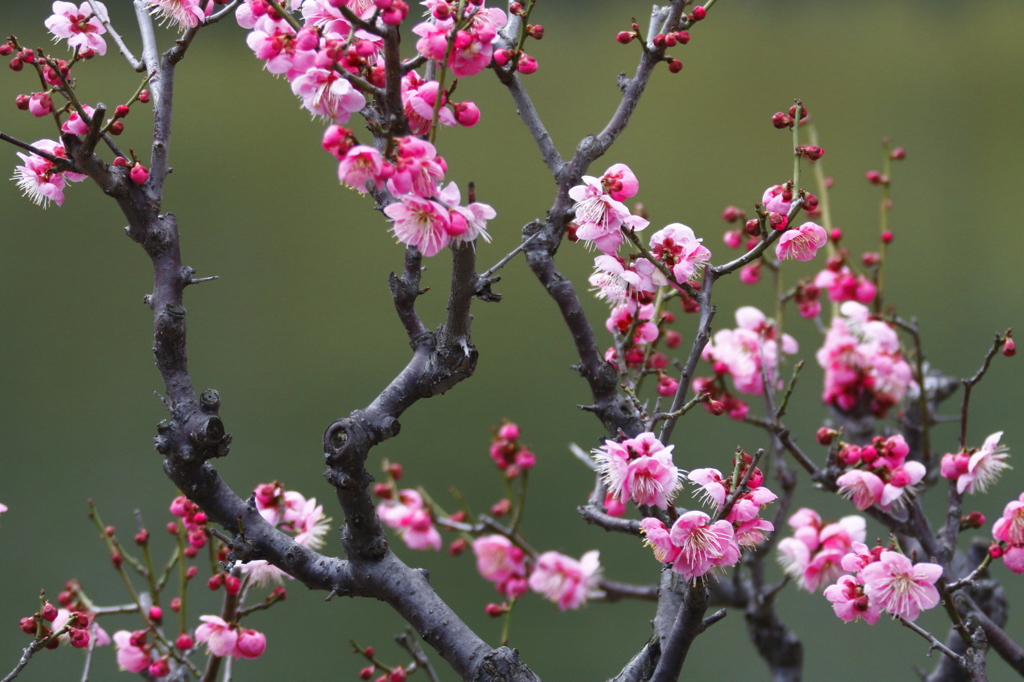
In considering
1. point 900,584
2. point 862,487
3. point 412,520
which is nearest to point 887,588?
point 900,584

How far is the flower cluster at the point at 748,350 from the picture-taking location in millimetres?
1205

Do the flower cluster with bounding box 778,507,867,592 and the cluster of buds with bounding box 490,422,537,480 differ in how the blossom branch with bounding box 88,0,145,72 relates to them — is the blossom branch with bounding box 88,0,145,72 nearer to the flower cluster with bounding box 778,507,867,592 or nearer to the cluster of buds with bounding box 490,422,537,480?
the cluster of buds with bounding box 490,422,537,480

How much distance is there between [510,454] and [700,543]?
61 cm

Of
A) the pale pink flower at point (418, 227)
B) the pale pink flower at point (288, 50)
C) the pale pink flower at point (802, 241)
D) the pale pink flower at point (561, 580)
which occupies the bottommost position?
the pale pink flower at point (418, 227)

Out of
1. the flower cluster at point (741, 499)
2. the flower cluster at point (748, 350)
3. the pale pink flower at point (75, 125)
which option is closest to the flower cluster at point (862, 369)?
the flower cluster at point (748, 350)

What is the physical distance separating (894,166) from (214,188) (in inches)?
69.5

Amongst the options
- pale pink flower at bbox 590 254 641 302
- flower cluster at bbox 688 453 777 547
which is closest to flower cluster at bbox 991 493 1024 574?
flower cluster at bbox 688 453 777 547

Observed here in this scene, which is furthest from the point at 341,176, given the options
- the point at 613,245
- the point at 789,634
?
the point at 789,634

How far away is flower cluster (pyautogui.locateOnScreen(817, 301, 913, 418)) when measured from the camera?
1259mm

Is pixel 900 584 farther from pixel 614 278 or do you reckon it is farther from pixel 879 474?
pixel 614 278

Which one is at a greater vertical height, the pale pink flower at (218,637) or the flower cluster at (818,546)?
the flower cluster at (818,546)

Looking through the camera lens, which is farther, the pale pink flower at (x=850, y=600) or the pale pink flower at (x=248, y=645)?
the pale pink flower at (x=248, y=645)

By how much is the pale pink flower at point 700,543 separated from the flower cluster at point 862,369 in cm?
71

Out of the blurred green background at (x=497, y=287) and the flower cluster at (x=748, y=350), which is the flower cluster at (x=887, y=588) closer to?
the flower cluster at (x=748, y=350)
